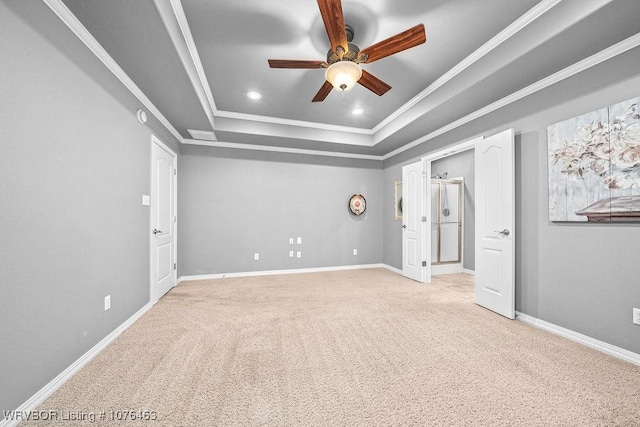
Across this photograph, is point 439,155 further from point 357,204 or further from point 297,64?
point 297,64

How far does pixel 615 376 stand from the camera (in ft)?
5.66

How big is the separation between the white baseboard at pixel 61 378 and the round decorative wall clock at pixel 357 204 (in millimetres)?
4091

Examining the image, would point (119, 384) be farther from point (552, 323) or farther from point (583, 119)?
point (583, 119)

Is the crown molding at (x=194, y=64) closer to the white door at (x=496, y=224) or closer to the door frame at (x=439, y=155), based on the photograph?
the white door at (x=496, y=224)

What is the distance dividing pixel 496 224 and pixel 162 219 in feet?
14.4

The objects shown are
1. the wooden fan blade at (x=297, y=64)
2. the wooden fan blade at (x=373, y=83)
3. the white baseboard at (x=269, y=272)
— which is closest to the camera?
the wooden fan blade at (x=297, y=64)

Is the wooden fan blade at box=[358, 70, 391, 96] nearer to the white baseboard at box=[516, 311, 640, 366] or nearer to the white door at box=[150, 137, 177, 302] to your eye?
→ the white door at box=[150, 137, 177, 302]

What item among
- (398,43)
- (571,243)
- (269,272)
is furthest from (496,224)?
(269,272)

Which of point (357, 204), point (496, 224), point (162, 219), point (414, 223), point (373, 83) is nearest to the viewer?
point (373, 83)

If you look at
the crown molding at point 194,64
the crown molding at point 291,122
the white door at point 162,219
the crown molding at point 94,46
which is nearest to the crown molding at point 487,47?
the crown molding at point 291,122

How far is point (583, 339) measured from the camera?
7.14ft

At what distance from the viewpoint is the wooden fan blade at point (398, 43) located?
68.8 inches

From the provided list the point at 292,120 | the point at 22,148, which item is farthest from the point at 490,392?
the point at 292,120

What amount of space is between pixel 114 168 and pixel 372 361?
2.88 meters
